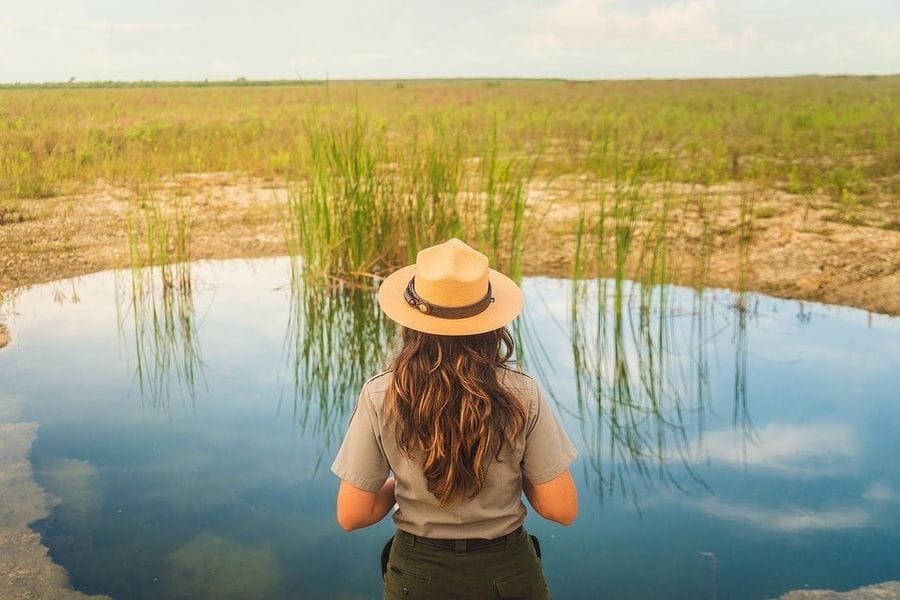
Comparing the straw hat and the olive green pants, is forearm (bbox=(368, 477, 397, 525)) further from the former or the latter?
the straw hat

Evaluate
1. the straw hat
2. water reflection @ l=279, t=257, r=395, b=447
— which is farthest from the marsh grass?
the straw hat

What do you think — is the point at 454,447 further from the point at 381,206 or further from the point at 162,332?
the point at 381,206

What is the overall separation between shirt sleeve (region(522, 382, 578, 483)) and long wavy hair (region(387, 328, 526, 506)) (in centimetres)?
3

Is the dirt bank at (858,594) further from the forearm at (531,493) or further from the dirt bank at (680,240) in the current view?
the dirt bank at (680,240)

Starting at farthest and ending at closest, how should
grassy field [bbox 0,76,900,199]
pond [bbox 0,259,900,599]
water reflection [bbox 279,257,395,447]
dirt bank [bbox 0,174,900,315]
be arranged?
A: grassy field [bbox 0,76,900,199] → dirt bank [bbox 0,174,900,315] → water reflection [bbox 279,257,395,447] → pond [bbox 0,259,900,599]

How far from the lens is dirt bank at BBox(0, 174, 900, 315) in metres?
5.59

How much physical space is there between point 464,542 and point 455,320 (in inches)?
14.0

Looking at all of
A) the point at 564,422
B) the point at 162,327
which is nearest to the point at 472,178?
the point at 162,327

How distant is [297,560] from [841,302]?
12.2ft

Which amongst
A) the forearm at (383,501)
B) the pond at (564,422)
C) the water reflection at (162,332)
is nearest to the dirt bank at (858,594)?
the pond at (564,422)

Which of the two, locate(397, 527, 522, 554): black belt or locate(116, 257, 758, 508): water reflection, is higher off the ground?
locate(397, 527, 522, 554): black belt

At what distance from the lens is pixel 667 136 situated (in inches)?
545

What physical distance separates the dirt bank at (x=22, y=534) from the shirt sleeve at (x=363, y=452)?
1.22 m

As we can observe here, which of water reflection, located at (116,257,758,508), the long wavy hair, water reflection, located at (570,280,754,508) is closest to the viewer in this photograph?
the long wavy hair
